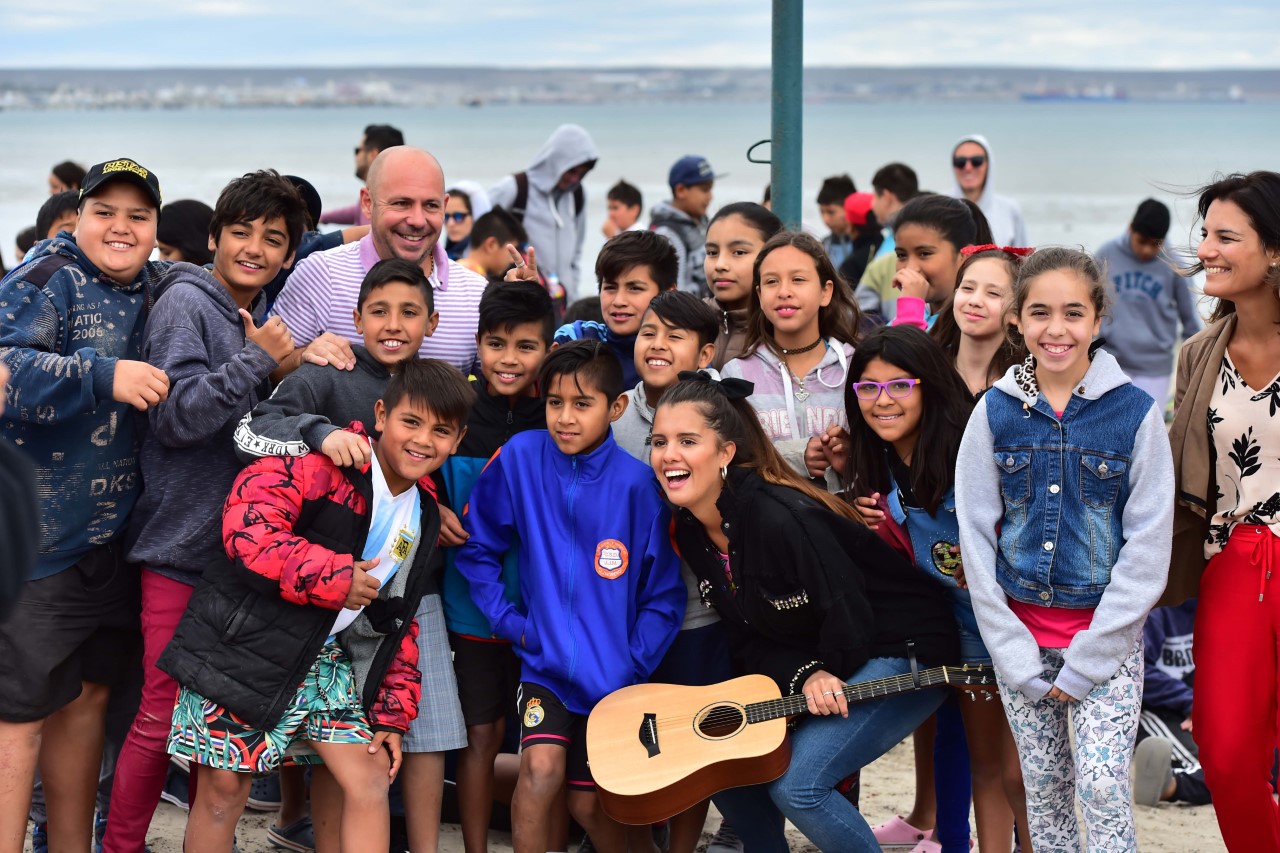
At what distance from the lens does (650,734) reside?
11.9ft

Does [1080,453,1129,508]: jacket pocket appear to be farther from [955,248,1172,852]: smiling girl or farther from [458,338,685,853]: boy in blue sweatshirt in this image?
[458,338,685,853]: boy in blue sweatshirt

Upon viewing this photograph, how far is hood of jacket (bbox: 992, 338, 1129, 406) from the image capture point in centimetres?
339

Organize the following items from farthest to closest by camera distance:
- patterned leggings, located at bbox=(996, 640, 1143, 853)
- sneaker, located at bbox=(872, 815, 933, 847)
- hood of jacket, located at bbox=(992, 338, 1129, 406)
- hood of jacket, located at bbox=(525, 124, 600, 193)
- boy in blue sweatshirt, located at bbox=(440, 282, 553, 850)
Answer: hood of jacket, located at bbox=(525, 124, 600, 193) → sneaker, located at bbox=(872, 815, 933, 847) → boy in blue sweatshirt, located at bbox=(440, 282, 553, 850) → hood of jacket, located at bbox=(992, 338, 1129, 406) → patterned leggings, located at bbox=(996, 640, 1143, 853)

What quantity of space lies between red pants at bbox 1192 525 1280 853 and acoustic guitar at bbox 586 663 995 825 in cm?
63

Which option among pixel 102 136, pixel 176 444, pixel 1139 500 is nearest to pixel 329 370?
pixel 176 444

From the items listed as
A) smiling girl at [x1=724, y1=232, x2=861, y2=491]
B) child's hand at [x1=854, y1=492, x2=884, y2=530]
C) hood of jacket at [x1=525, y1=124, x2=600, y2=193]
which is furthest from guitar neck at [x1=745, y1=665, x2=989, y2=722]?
hood of jacket at [x1=525, y1=124, x2=600, y2=193]

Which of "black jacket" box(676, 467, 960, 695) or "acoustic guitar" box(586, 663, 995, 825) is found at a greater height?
"black jacket" box(676, 467, 960, 695)

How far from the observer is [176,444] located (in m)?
3.59

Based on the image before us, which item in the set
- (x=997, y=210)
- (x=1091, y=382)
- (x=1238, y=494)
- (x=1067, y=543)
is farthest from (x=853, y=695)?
(x=997, y=210)

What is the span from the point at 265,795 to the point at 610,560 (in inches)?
71.5

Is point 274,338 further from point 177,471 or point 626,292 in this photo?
point 626,292

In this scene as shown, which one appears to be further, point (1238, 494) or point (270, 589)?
point (1238, 494)

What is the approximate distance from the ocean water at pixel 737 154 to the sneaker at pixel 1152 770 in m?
15.9

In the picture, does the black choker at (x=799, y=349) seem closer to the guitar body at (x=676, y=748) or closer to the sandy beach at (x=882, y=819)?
the guitar body at (x=676, y=748)
